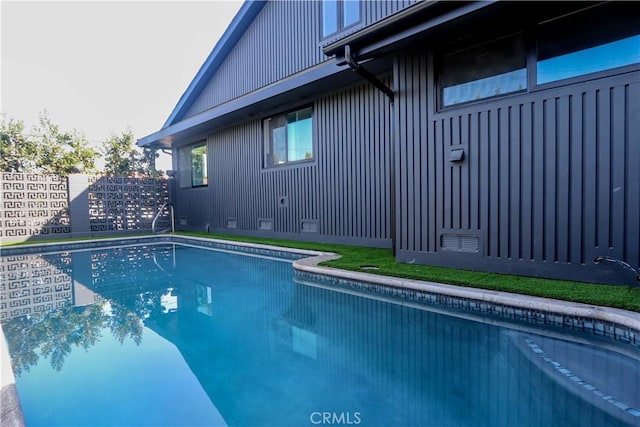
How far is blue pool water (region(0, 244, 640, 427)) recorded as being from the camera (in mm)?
1734

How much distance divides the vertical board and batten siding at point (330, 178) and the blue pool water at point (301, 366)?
110 inches

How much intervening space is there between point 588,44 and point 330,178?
450 cm

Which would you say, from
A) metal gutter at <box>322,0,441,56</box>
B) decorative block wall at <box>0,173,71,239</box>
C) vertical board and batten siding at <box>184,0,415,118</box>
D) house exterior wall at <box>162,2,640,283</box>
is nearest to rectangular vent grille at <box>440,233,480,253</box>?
house exterior wall at <box>162,2,640,283</box>

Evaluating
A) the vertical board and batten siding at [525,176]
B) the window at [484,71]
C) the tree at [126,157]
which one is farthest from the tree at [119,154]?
the window at [484,71]

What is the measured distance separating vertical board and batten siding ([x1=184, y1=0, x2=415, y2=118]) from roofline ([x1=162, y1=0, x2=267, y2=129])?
0.15m

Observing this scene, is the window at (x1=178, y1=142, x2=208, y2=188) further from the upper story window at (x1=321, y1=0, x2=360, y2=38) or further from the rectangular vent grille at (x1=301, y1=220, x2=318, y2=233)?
the upper story window at (x1=321, y1=0, x2=360, y2=38)

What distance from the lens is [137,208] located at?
1112cm

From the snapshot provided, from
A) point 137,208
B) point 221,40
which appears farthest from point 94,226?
point 221,40

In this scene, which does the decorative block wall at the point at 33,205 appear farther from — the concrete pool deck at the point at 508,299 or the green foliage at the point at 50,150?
the concrete pool deck at the point at 508,299

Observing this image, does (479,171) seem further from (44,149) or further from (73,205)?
(44,149)

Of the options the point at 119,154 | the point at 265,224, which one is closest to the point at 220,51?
the point at 265,224

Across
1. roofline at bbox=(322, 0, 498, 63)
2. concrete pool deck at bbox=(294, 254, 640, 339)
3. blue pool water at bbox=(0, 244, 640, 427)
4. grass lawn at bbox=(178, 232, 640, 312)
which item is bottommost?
blue pool water at bbox=(0, 244, 640, 427)

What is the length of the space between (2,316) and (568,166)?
6.10m

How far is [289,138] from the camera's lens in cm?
790
